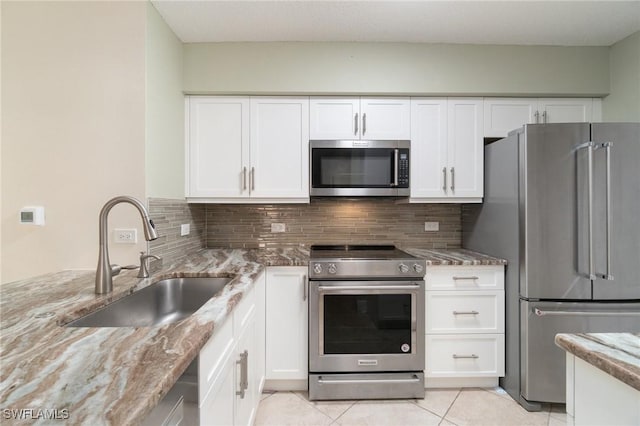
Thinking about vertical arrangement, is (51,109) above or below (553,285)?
above

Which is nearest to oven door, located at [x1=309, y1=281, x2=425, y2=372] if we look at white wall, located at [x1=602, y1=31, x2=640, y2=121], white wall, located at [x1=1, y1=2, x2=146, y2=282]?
A: white wall, located at [x1=1, y1=2, x2=146, y2=282]

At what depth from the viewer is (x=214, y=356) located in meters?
0.99

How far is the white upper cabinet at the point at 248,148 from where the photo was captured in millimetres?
2250

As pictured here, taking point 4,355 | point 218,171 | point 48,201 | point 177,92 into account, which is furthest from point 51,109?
point 4,355

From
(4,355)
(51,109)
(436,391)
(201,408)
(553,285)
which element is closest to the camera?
(4,355)

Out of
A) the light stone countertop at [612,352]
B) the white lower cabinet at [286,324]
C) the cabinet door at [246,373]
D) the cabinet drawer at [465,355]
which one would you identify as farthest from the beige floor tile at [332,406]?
the light stone countertop at [612,352]

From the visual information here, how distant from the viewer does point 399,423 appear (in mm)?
1732

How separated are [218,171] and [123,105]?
2.40 feet

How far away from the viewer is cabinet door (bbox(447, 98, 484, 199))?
2291 mm

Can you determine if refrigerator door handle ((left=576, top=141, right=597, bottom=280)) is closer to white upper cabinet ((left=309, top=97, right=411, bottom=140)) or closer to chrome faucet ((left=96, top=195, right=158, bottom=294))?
white upper cabinet ((left=309, top=97, right=411, bottom=140))

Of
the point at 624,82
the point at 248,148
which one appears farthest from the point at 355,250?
the point at 624,82

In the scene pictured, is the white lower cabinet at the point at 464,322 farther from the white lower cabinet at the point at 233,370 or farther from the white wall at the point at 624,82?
the white wall at the point at 624,82

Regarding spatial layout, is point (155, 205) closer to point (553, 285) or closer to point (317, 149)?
point (317, 149)

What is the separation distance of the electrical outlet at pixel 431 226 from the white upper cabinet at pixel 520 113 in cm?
84
